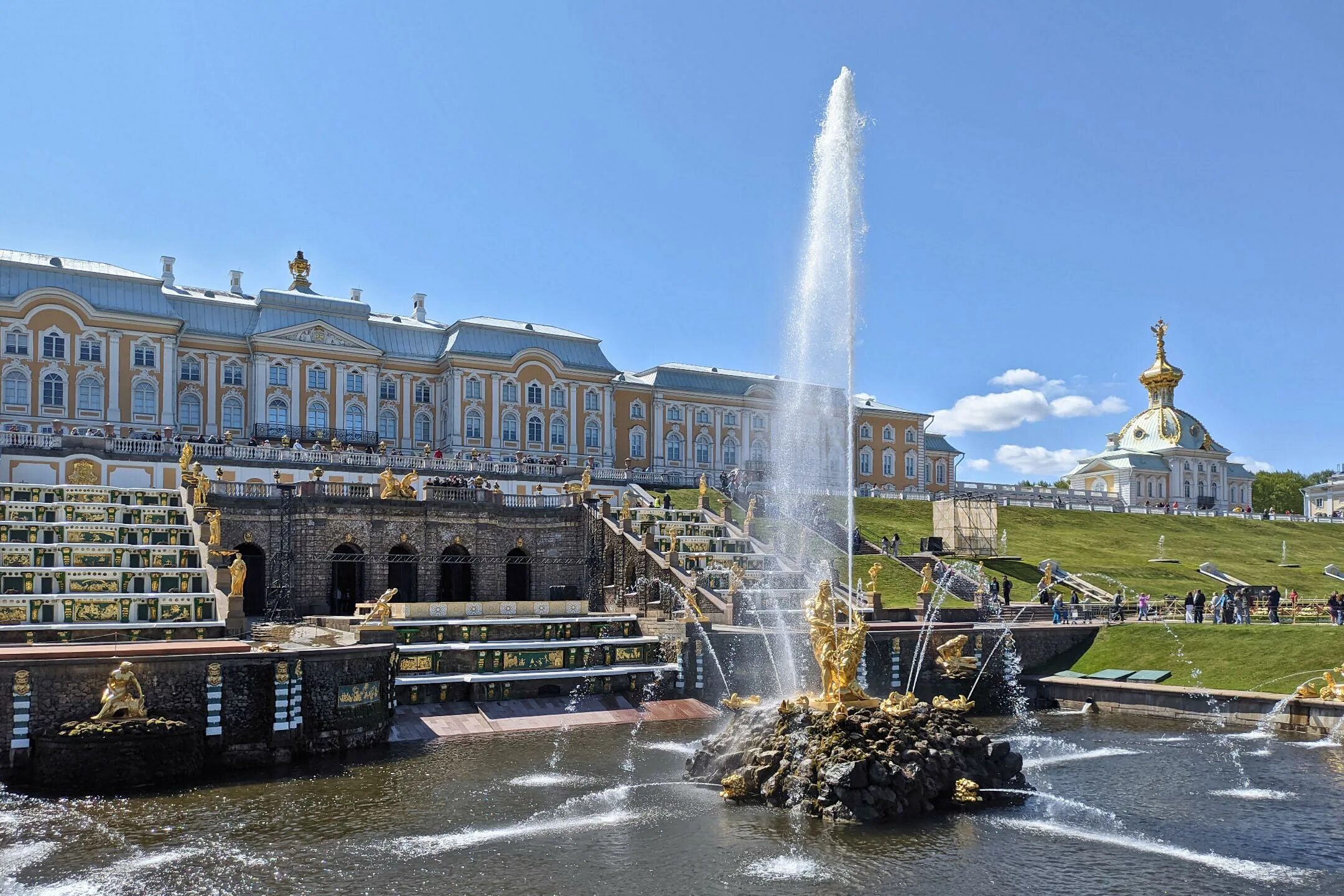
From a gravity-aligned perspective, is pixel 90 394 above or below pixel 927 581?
above

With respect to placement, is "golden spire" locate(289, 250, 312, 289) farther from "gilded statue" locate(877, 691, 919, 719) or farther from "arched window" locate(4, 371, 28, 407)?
"gilded statue" locate(877, 691, 919, 719)

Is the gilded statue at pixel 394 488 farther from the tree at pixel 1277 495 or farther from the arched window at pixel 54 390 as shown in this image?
the tree at pixel 1277 495

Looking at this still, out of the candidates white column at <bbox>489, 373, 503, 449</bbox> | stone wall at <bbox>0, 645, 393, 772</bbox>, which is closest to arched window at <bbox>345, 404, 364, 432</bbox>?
white column at <bbox>489, 373, 503, 449</bbox>

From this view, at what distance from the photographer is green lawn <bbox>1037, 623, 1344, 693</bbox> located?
30828mm

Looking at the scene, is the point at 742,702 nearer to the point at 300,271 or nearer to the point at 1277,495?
the point at 300,271

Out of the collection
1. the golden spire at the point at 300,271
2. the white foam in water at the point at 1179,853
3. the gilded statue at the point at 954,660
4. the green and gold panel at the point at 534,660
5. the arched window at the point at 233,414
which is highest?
the golden spire at the point at 300,271

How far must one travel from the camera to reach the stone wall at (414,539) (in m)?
42.0

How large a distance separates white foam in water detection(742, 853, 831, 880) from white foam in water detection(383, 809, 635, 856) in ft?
10.8

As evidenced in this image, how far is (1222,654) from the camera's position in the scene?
3362 cm

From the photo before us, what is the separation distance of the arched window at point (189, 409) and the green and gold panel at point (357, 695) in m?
40.9

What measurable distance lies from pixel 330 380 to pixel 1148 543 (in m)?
50.3

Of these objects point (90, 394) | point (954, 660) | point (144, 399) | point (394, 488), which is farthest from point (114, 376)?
point (954, 660)


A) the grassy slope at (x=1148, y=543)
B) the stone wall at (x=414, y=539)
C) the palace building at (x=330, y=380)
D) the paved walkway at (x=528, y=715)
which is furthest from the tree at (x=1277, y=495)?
the paved walkway at (x=528, y=715)

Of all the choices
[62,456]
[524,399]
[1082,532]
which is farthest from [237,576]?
[1082,532]
